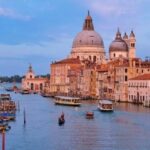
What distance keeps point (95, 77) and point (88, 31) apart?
59.6 feet

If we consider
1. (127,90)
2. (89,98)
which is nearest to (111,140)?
(127,90)

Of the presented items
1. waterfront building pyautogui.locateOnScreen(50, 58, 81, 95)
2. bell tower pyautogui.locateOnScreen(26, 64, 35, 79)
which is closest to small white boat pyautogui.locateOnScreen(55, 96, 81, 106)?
waterfront building pyautogui.locateOnScreen(50, 58, 81, 95)

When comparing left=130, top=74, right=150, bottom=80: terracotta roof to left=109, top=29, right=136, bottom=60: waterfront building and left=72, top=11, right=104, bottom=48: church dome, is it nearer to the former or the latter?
left=109, top=29, right=136, bottom=60: waterfront building

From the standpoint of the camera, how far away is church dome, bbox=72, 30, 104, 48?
80750mm

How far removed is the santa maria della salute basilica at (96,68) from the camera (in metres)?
55.2

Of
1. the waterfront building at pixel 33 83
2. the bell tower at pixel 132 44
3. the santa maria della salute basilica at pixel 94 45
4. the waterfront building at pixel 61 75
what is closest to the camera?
the waterfront building at pixel 61 75

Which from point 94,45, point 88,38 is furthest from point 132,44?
point 88,38

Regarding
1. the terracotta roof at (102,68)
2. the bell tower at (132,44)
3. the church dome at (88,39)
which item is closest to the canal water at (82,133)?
the terracotta roof at (102,68)

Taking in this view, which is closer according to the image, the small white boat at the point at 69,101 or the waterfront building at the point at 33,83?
the small white boat at the point at 69,101

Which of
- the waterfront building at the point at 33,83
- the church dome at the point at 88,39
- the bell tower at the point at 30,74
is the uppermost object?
the church dome at the point at 88,39

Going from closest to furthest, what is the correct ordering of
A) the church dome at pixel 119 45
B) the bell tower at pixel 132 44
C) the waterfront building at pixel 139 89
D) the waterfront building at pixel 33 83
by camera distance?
1. the waterfront building at pixel 139 89
2. the church dome at pixel 119 45
3. the bell tower at pixel 132 44
4. the waterfront building at pixel 33 83

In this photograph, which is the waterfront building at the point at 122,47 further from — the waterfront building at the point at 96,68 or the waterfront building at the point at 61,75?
the waterfront building at the point at 61,75

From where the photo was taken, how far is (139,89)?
1992 inches

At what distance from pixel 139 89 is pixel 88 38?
3117 centimetres
